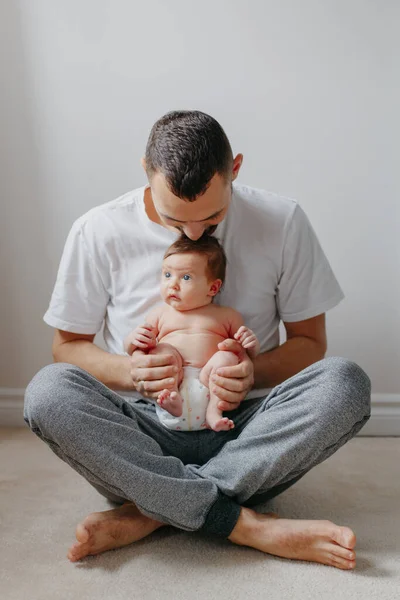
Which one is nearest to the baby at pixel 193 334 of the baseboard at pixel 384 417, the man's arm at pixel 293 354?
the man's arm at pixel 293 354

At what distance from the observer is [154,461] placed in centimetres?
162

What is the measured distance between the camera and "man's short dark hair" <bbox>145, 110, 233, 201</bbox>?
1.53 m

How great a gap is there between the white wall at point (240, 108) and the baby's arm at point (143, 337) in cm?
66

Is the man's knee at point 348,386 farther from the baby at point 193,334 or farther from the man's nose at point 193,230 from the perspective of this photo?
the man's nose at point 193,230

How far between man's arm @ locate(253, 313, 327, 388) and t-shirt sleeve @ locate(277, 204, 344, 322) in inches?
1.4

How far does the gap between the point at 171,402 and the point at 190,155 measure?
0.50 metres

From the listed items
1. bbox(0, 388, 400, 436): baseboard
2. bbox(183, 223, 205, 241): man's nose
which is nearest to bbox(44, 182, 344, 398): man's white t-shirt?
bbox(183, 223, 205, 241): man's nose

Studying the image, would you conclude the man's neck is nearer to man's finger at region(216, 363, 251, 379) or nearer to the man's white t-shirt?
the man's white t-shirt

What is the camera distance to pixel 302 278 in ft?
6.22

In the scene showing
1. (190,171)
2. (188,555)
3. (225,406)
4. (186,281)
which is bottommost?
(188,555)

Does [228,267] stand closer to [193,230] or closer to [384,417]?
[193,230]

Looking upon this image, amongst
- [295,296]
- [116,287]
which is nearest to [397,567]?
[295,296]

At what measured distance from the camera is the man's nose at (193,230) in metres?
1.60

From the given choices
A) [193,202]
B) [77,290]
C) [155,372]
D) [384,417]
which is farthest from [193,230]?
[384,417]
